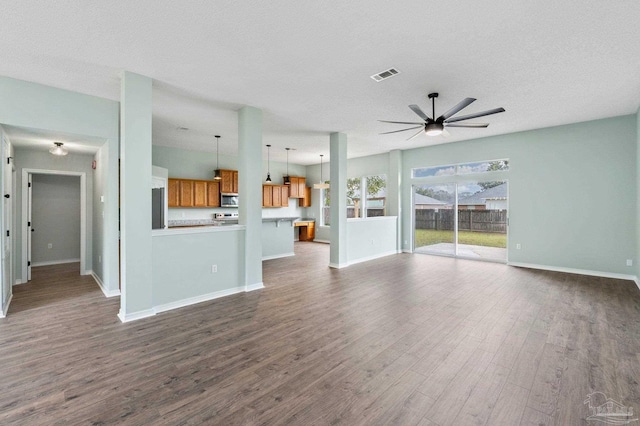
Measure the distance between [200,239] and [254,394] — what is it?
2.54m

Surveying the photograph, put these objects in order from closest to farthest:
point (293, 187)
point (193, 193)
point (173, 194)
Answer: point (173, 194)
point (193, 193)
point (293, 187)

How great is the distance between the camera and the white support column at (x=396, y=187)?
26.7ft

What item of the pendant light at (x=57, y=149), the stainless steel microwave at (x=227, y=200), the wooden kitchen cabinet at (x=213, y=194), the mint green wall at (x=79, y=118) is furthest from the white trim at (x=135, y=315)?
the stainless steel microwave at (x=227, y=200)

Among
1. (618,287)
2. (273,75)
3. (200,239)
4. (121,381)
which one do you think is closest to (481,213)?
(618,287)

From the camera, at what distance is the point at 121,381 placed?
221 centimetres

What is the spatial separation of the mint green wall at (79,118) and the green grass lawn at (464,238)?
7153mm

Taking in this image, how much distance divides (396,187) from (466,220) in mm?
2041

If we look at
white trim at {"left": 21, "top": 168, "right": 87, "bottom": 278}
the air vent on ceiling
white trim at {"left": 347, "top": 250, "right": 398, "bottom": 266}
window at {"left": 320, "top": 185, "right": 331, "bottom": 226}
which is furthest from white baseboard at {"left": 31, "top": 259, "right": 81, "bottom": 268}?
the air vent on ceiling

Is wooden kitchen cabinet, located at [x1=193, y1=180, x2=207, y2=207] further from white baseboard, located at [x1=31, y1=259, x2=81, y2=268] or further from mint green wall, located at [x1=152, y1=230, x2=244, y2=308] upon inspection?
mint green wall, located at [x1=152, y1=230, x2=244, y2=308]

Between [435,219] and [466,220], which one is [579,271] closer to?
[466,220]

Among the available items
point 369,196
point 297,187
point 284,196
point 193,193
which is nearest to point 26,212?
point 193,193

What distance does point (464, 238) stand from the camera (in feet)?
23.9

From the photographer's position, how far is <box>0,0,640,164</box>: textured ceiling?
232cm

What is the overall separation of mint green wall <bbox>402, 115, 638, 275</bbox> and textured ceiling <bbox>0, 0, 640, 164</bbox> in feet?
2.47
